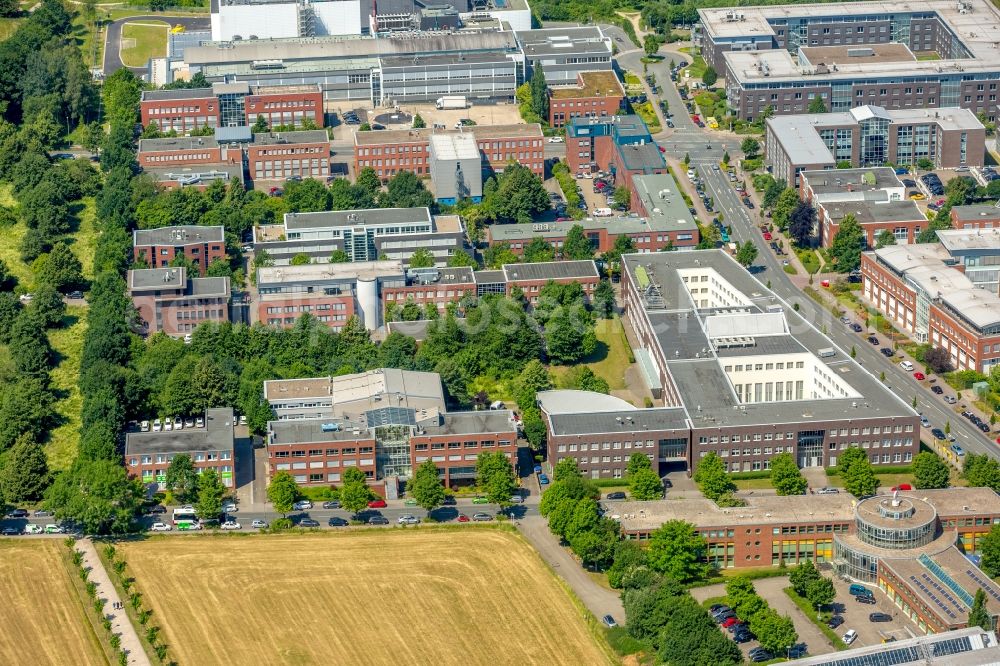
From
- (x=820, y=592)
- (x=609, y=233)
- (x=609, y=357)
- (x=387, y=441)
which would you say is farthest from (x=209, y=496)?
(x=609, y=233)

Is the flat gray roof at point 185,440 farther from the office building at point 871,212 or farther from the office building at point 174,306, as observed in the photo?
the office building at point 871,212

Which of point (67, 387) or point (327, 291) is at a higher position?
point (327, 291)

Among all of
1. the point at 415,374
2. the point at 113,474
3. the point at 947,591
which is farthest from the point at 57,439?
the point at 947,591

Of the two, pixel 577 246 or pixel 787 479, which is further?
pixel 577 246

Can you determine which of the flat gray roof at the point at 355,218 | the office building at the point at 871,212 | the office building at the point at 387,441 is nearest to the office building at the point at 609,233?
the flat gray roof at the point at 355,218

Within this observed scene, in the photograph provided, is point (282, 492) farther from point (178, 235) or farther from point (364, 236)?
point (178, 235)

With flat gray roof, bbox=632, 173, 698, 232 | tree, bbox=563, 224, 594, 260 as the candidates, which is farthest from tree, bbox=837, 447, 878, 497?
flat gray roof, bbox=632, 173, 698, 232

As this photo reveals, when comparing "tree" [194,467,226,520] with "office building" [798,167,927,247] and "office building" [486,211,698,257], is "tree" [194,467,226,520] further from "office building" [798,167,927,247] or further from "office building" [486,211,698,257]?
"office building" [798,167,927,247]
